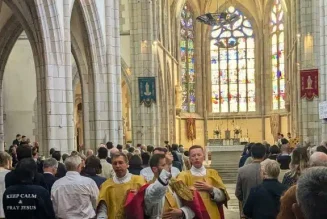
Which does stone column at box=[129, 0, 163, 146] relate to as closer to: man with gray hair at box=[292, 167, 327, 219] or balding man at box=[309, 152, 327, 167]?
balding man at box=[309, 152, 327, 167]

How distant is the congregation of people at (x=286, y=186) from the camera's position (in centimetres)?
Answer: 220

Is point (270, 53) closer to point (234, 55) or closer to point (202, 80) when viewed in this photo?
point (234, 55)

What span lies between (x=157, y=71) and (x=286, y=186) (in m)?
23.1

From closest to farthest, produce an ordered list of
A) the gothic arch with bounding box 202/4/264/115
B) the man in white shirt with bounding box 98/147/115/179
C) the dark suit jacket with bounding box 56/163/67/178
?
1. the dark suit jacket with bounding box 56/163/67/178
2. the man in white shirt with bounding box 98/147/115/179
3. the gothic arch with bounding box 202/4/264/115

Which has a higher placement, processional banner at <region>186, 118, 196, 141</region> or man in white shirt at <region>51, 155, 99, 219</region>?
man in white shirt at <region>51, 155, 99, 219</region>

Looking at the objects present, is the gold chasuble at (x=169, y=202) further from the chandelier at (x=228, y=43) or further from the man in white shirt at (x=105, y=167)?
the chandelier at (x=228, y=43)

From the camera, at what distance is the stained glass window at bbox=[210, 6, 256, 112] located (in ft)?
129

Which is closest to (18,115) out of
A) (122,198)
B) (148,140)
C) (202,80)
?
(148,140)

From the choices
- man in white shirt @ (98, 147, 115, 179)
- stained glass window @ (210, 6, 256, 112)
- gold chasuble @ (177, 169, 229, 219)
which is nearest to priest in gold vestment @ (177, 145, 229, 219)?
gold chasuble @ (177, 169, 229, 219)

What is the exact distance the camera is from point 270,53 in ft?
127

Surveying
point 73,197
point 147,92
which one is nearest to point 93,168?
point 73,197

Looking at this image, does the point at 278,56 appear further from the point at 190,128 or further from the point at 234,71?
the point at 190,128

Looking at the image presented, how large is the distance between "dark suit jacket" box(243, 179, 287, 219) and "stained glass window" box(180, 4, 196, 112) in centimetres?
3338

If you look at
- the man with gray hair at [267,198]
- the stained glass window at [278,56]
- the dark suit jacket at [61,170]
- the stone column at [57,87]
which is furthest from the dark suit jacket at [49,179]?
the stained glass window at [278,56]
